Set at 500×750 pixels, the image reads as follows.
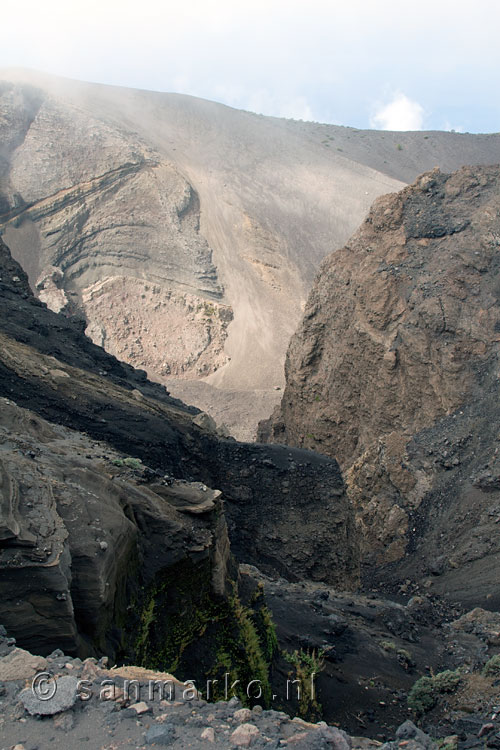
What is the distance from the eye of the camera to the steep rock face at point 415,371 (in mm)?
15602

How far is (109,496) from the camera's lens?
652cm

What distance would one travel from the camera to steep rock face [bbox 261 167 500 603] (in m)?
15.6

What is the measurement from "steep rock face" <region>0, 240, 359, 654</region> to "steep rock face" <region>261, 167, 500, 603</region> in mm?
2354

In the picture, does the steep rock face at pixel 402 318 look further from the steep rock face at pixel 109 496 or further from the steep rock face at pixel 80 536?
the steep rock face at pixel 80 536

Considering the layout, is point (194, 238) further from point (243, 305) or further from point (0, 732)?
point (0, 732)

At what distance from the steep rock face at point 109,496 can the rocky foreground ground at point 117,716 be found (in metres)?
0.67

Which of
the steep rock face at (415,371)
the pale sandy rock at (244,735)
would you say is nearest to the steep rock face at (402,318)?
the steep rock face at (415,371)

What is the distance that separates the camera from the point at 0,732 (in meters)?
3.69

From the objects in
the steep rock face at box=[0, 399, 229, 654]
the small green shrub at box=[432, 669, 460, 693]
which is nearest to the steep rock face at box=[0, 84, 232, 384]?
the small green shrub at box=[432, 669, 460, 693]

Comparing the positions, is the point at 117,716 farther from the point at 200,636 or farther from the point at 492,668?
the point at 492,668

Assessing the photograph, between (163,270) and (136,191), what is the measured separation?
5888 mm

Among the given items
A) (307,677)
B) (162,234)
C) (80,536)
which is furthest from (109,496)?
(162,234)

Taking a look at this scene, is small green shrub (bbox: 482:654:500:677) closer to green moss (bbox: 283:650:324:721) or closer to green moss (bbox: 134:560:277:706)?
green moss (bbox: 283:650:324:721)

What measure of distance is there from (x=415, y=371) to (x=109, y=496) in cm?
1281
